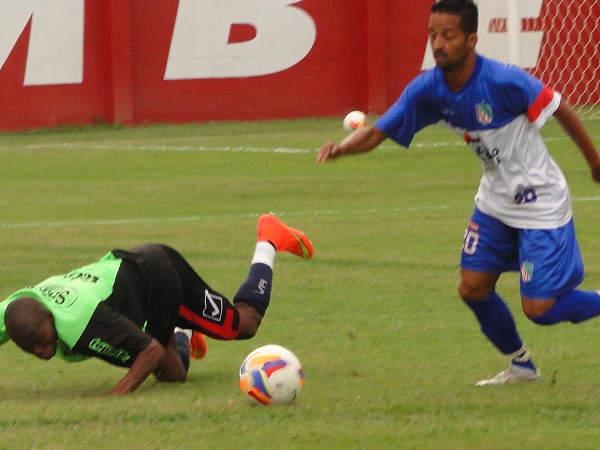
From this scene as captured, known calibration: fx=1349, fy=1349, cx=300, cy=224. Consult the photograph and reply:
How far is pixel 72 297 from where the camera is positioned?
5562 mm

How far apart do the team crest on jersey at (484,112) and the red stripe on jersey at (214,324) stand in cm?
148

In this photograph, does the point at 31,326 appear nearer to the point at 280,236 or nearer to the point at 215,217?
the point at 280,236

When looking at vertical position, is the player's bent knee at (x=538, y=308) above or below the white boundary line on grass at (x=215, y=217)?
above

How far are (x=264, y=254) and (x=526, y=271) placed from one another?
1.68m

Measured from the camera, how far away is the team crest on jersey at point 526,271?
5.43 meters

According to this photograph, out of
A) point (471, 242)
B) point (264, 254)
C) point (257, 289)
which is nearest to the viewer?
point (471, 242)

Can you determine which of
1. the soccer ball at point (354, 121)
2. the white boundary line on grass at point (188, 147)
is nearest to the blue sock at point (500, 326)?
the white boundary line on grass at point (188, 147)

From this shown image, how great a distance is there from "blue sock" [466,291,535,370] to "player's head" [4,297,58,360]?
69.0 inches

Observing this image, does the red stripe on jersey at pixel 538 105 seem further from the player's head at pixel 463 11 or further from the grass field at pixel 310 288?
the grass field at pixel 310 288

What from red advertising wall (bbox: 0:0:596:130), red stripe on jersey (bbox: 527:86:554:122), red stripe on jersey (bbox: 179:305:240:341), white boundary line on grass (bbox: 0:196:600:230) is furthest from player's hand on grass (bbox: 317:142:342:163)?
red advertising wall (bbox: 0:0:596:130)

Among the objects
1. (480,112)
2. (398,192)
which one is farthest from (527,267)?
(398,192)

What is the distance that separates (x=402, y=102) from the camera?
18.6 ft

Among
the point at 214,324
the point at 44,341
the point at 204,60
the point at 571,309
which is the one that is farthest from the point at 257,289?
the point at 204,60

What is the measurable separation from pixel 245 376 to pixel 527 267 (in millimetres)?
1216
